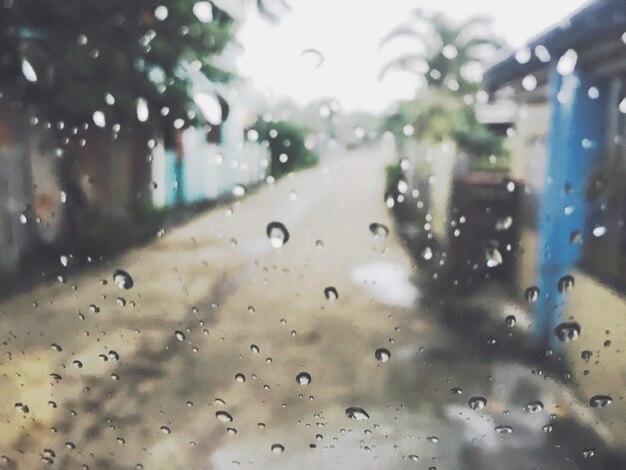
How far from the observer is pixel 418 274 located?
491 mm

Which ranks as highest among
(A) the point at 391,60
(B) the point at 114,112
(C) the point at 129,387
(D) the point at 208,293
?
(A) the point at 391,60

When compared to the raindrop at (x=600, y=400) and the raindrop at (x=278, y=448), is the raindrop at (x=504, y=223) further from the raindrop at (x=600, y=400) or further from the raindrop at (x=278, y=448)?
the raindrop at (x=278, y=448)

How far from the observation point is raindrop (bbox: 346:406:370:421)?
0.55 meters

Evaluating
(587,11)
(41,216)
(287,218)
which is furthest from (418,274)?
(41,216)

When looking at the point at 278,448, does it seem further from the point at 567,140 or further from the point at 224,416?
the point at 567,140

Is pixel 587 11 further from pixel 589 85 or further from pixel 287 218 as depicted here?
pixel 287 218

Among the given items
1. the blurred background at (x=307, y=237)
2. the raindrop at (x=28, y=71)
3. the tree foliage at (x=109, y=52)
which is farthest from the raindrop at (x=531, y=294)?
the raindrop at (x=28, y=71)

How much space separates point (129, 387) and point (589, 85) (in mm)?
512

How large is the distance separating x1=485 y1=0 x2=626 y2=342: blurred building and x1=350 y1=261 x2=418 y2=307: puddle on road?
99mm

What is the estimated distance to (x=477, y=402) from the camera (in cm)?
53

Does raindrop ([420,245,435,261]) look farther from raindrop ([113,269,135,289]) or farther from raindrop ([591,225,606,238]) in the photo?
raindrop ([113,269,135,289])

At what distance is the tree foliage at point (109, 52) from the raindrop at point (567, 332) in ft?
1.26

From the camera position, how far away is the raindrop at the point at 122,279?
51 cm

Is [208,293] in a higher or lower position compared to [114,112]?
lower
